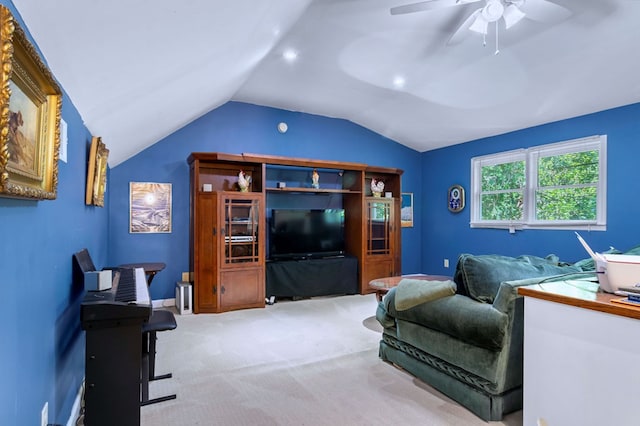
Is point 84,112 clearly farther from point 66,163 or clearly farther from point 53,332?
point 53,332

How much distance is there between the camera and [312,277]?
16.1ft

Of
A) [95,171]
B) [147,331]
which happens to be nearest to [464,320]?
[147,331]

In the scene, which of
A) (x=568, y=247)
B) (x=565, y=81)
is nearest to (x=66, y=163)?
(x=565, y=81)

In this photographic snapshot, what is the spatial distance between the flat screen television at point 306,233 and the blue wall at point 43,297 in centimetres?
269

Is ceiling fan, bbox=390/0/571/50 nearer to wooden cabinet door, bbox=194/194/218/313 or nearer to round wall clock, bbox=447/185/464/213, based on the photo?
wooden cabinet door, bbox=194/194/218/313

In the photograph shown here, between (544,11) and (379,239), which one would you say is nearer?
(544,11)

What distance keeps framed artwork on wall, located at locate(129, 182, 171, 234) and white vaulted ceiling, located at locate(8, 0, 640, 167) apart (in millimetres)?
537

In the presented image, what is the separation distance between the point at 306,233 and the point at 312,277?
643 millimetres

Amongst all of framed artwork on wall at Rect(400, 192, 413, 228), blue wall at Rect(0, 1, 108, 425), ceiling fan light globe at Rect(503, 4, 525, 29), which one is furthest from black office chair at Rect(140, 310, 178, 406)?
framed artwork on wall at Rect(400, 192, 413, 228)

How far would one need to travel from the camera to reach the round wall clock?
226 inches

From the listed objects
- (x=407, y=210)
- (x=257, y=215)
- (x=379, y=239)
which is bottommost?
(x=379, y=239)

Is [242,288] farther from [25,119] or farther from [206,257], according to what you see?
[25,119]

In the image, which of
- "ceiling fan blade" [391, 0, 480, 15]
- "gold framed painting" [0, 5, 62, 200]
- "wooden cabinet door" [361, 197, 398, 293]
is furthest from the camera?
"wooden cabinet door" [361, 197, 398, 293]

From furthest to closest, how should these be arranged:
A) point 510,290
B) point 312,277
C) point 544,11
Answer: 1. point 312,277
2. point 544,11
3. point 510,290
